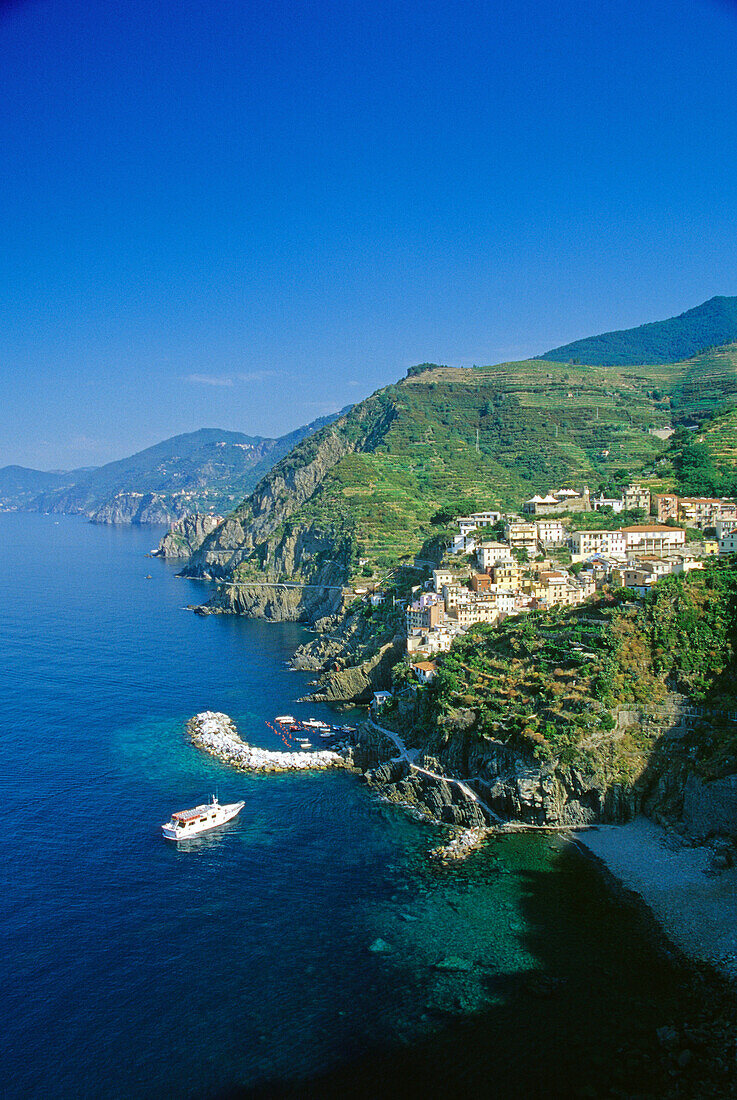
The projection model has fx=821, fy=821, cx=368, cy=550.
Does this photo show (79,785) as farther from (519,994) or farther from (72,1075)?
(519,994)

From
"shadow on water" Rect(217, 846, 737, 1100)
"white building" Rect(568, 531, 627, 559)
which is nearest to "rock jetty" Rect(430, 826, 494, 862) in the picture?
"shadow on water" Rect(217, 846, 737, 1100)

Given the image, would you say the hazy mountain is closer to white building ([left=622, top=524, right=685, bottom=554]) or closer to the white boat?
white building ([left=622, top=524, right=685, bottom=554])

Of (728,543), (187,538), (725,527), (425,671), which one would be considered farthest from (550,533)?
(187,538)

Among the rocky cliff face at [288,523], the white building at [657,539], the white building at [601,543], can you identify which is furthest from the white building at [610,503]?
the rocky cliff face at [288,523]

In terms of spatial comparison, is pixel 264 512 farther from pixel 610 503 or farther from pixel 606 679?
A: pixel 606 679

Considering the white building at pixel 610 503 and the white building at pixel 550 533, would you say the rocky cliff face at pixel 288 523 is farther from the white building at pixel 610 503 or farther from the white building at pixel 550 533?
the white building at pixel 550 533

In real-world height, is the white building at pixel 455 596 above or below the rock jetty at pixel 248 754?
above
